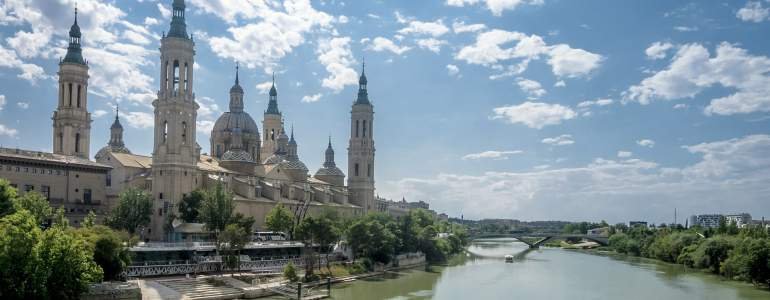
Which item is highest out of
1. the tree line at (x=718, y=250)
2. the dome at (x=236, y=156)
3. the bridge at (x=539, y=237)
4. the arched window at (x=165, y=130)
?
the arched window at (x=165, y=130)

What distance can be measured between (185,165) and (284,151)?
34.8 m

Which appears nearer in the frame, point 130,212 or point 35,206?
point 35,206

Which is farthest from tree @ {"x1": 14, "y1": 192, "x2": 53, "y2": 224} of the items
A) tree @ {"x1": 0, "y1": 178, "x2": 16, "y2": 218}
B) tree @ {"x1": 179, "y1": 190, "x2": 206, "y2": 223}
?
tree @ {"x1": 179, "y1": 190, "x2": 206, "y2": 223}

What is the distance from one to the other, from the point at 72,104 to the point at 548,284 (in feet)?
146

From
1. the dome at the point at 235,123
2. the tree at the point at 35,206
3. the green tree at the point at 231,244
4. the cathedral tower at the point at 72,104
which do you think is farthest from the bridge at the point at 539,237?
the tree at the point at 35,206

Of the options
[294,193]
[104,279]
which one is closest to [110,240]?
[104,279]

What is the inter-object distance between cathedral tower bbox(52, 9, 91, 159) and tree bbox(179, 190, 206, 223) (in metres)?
16.7

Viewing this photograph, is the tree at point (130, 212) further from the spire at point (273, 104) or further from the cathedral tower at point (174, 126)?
the spire at point (273, 104)

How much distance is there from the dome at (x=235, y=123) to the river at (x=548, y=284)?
28.3 m

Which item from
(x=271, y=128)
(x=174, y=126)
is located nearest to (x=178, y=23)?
(x=174, y=126)

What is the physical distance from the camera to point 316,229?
4816 cm

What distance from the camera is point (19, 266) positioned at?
992 inches

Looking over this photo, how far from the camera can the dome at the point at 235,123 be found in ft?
259

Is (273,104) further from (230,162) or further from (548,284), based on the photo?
(548,284)
